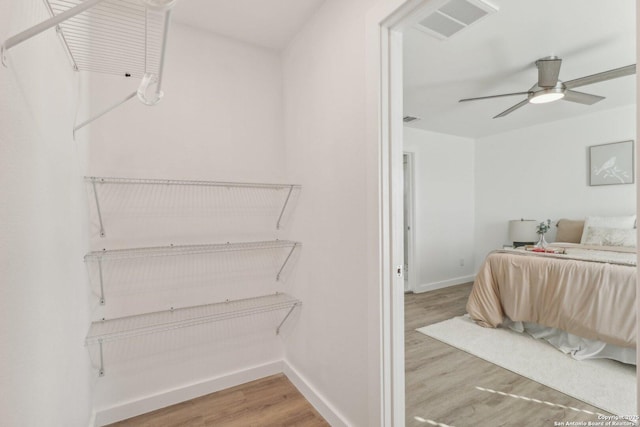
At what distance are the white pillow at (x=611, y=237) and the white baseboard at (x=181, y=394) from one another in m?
3.85

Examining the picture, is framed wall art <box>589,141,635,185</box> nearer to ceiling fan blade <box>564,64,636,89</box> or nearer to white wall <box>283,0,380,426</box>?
ceiling fan blade <box>564,64,636,89</box>

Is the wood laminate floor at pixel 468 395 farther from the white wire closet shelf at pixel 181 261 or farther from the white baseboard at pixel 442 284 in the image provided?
the white baseboard at pixel 442 284

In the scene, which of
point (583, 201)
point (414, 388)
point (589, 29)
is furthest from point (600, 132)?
point (414, 388)

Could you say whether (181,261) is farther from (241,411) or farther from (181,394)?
(241,411)

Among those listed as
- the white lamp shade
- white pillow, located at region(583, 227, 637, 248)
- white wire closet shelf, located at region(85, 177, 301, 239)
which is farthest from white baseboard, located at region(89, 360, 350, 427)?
the white lamp shade

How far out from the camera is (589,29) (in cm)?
207

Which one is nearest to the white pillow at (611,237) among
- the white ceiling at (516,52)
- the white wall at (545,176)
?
the white wall at (545,176)

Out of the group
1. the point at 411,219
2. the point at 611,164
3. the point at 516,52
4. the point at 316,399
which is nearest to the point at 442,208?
the point at 411,219

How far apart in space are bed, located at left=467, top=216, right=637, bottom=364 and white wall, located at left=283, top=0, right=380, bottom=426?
2.03 m

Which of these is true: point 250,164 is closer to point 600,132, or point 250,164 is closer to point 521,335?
point 521,335

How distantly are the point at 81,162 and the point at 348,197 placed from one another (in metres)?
1.39

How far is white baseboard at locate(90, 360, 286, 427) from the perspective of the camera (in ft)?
5.62

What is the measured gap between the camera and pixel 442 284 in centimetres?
459

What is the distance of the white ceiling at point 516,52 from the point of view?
188cm
